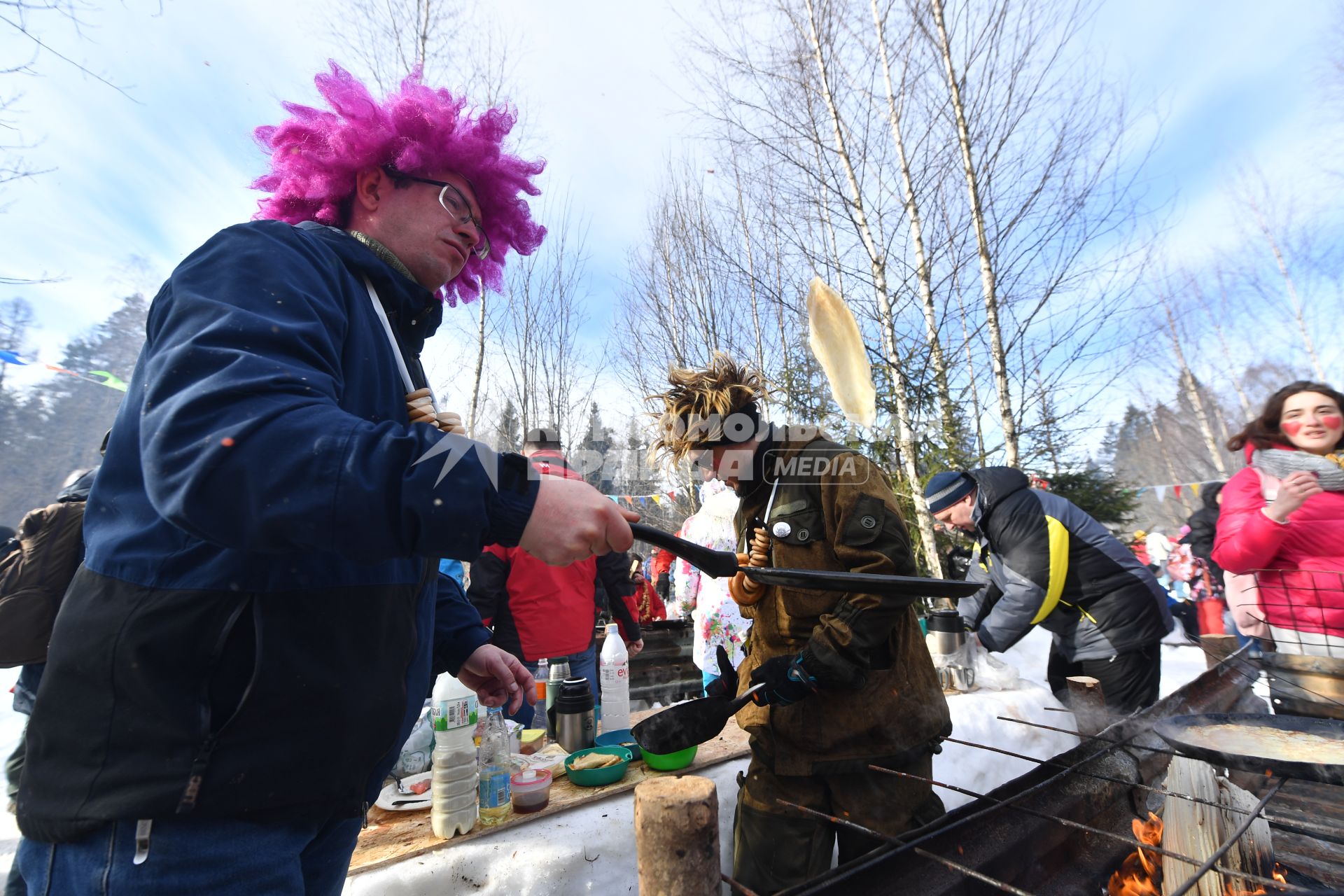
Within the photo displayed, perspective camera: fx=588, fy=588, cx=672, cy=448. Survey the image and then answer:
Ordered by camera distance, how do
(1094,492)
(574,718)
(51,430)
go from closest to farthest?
(574,718) → (1094,492) → (51,430)

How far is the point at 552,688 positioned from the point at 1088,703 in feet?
11.3

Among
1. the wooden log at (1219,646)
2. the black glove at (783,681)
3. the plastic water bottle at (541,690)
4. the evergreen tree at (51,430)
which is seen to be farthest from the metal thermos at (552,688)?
the evergreen tree at (51,430)

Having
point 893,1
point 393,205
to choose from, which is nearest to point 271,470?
point 393,205

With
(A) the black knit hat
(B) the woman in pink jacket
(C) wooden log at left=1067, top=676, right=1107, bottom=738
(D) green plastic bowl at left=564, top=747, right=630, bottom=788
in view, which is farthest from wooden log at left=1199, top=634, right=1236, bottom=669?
(D) green plastic bowl at left=564, top=747, right=630, bottom=788

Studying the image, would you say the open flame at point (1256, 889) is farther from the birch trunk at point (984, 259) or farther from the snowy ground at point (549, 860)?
the birch trunk at point (984, 259)

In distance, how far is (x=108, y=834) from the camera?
0.90 meters

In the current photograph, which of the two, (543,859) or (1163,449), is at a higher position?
(1163,449)

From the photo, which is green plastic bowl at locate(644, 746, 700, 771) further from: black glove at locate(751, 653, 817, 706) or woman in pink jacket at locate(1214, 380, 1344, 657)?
woman in pink jacket at locate(1214, 380, 1344, 657)

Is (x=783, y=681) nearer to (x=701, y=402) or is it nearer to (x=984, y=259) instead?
(x=701, y=402)

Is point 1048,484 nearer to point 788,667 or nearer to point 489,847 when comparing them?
point 788,667

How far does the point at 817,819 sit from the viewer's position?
249 cm

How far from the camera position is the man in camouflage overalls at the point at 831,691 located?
242cm

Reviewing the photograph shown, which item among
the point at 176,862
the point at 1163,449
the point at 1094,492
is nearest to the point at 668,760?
the point at 176,862

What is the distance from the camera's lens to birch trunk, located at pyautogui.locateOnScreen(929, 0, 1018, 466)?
7.18m
